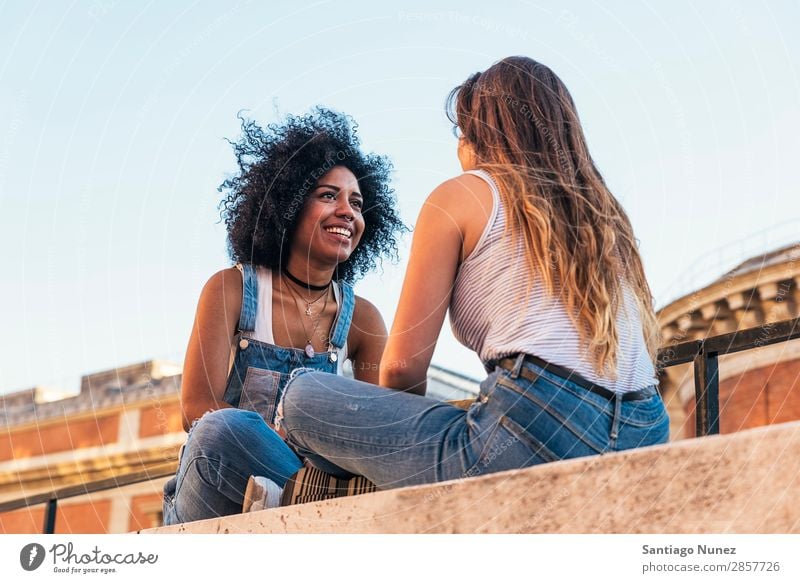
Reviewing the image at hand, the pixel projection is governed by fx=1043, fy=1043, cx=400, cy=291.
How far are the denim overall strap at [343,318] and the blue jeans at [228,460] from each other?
63 centimetres

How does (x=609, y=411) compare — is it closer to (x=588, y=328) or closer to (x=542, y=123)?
(x=588, y=328)

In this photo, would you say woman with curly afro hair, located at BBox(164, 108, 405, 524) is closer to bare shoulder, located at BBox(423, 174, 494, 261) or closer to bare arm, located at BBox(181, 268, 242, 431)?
bare arm, located at BBox(181, 268, 242, 431)

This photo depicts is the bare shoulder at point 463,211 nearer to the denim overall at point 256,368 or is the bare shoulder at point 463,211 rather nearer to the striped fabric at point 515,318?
the striped fabric at point 515,318

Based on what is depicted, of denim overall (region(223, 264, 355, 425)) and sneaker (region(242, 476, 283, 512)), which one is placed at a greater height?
denim overall (region(223, 264, 355, 425))

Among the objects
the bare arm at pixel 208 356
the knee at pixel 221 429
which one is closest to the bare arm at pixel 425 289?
the knee at pixel 221 429

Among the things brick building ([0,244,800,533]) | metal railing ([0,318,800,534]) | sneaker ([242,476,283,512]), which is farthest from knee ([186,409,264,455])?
brick building ([0,244,800,533])

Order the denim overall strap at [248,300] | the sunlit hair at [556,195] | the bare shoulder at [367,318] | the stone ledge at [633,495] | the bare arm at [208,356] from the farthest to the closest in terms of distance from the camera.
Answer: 1. the bare shoulder at [367,318]
2. the denim overall strap at [248,300]
3. the bare arm at [208,356]
4. the sunlit hair at [556,195]
5. the stone ledge at [633,495]

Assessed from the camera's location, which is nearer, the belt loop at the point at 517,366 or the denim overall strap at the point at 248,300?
the belt loop at the point at 517,366

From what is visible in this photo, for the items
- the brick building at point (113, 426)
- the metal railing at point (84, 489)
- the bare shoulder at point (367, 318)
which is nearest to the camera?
the bare shoulder at point (367, 318)

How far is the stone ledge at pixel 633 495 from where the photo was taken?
1.35m

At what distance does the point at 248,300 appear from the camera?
2.64 m

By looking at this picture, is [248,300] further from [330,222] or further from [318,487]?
[318,487]

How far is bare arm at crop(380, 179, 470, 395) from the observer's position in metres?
1.81

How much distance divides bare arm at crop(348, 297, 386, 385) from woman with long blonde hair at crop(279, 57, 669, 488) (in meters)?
0.89
